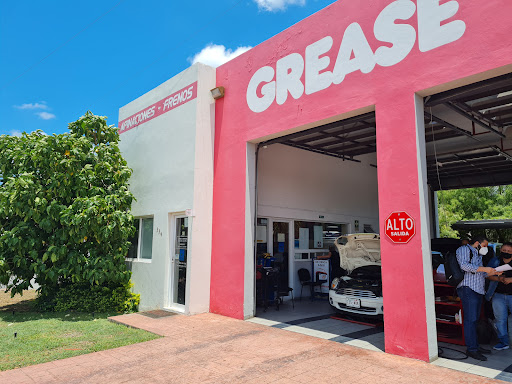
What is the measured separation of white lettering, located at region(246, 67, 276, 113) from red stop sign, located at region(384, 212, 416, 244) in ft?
12.4

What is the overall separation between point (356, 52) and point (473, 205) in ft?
84.7

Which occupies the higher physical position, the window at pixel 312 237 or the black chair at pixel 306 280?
the window at pixel 312 237

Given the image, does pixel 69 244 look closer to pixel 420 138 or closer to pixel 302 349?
pixel 302 349

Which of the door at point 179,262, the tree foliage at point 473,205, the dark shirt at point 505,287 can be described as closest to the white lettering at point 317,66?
the dark shirt at point 505,287

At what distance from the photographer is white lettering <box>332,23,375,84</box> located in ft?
20.6

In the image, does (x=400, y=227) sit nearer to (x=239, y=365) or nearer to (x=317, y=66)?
(x=239, y=365)

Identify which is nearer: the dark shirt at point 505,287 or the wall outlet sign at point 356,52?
the wall outlet sign at point 356,52

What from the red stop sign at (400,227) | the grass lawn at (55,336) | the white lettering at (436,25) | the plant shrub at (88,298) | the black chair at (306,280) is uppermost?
the white lettering at (436,25)

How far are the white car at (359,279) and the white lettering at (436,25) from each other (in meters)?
4.34

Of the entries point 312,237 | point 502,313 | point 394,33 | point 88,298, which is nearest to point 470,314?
point 502,313

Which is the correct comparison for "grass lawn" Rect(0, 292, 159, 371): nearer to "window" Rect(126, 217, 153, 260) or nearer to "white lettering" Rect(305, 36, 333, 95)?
"window" Rect(126, 217, 153, 260)

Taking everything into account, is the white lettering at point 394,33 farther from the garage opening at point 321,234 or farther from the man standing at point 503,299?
the man standing at point 503,299

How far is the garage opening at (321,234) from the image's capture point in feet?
25.2

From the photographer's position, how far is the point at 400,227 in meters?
5.61
